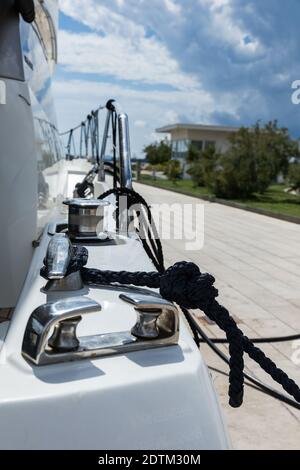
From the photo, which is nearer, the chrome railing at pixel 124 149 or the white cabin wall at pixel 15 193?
the white cabin wall at pixel 15 193

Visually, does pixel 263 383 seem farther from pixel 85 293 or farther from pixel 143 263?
pixel 85 293

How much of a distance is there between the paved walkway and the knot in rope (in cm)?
162

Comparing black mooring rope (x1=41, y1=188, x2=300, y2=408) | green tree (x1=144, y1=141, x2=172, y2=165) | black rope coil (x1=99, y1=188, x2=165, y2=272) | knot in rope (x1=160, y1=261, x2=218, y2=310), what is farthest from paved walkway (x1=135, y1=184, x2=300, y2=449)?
green tree (x1=144, y1=141, x2=172, y2=165)

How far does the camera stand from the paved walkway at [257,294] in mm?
2650

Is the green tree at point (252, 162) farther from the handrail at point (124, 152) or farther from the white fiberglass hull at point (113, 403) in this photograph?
the white fiberglass hull at point (113, 403)

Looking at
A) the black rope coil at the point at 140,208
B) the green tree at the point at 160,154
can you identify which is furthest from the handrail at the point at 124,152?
the green tree at the point at 160,154

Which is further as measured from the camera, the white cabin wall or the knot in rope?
the white cabin wall

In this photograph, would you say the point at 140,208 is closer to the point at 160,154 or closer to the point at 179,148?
the point at 179,148

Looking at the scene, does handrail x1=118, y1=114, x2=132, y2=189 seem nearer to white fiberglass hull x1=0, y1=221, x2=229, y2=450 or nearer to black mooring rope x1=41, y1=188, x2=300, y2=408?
black mooring rope x1=41, y1=188, x2=300, y2=408

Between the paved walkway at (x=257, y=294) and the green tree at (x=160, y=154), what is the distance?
112ft

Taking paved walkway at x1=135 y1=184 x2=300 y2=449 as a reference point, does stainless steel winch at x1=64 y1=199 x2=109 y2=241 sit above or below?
above

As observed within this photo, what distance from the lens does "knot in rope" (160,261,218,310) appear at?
44.3 inches

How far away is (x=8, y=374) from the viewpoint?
94 cm
